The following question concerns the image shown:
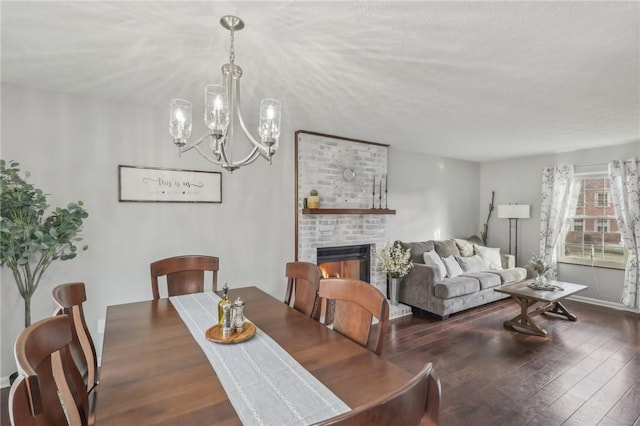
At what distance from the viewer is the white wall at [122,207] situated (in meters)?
2.53

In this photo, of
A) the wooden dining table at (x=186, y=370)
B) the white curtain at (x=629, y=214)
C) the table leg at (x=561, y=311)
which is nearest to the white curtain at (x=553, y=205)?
the white curtain at (x=629, y=214)

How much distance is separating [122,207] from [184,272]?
0.97 meters

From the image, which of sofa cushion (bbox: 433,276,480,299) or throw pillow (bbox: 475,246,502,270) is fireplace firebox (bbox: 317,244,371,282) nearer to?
sofa cushion (bbox: 433,276,480,299)

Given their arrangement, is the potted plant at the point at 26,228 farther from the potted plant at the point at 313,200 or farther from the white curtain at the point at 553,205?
the white curtain at the point at 553,205

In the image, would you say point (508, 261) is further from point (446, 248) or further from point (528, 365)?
point (528, 365)

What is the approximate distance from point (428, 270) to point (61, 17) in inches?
168

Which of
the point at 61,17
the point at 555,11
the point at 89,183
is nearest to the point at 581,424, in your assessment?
the point at 555,11

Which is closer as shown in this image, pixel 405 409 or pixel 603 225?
pixel 405 409

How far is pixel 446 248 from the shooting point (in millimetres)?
5098

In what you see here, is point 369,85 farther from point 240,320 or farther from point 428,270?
point 428,270

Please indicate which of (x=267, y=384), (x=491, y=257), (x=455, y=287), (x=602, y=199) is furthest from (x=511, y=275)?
(x=267, y=384)

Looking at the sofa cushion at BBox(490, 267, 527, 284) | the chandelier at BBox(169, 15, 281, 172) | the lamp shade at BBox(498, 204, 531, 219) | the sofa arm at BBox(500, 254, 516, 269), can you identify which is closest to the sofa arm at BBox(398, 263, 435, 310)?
A: the sofa cushion at BBox(490, 267, 527, 284)

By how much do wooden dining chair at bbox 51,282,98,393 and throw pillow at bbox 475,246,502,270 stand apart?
17.6 ft

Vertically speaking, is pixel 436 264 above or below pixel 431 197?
below
